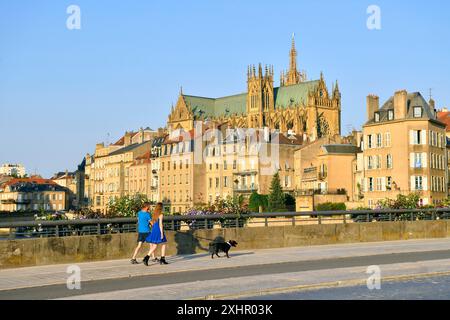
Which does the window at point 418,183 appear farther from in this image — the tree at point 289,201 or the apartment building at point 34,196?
the apartment building at point 34,196

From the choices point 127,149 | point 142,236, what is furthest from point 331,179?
point 142,236

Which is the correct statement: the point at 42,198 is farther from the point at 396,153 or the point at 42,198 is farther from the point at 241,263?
the point at 241,263

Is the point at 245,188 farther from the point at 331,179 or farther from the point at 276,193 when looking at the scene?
the point at 331,179

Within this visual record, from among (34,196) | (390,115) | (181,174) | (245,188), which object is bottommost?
(245,188)

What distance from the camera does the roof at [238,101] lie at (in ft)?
583

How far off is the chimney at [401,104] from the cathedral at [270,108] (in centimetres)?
6813

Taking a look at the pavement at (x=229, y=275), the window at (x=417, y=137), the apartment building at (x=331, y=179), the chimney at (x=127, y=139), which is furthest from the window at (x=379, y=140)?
the chimney at (x=127, y=139)

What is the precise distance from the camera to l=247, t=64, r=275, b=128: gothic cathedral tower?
580 feet

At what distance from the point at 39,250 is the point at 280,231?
9520mm

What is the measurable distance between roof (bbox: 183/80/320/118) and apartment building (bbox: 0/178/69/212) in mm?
39529

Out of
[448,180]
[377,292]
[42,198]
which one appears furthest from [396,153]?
[42,198]

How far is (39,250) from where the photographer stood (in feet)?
67.7

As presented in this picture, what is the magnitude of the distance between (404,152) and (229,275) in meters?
64.3

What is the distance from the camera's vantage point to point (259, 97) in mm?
179000
